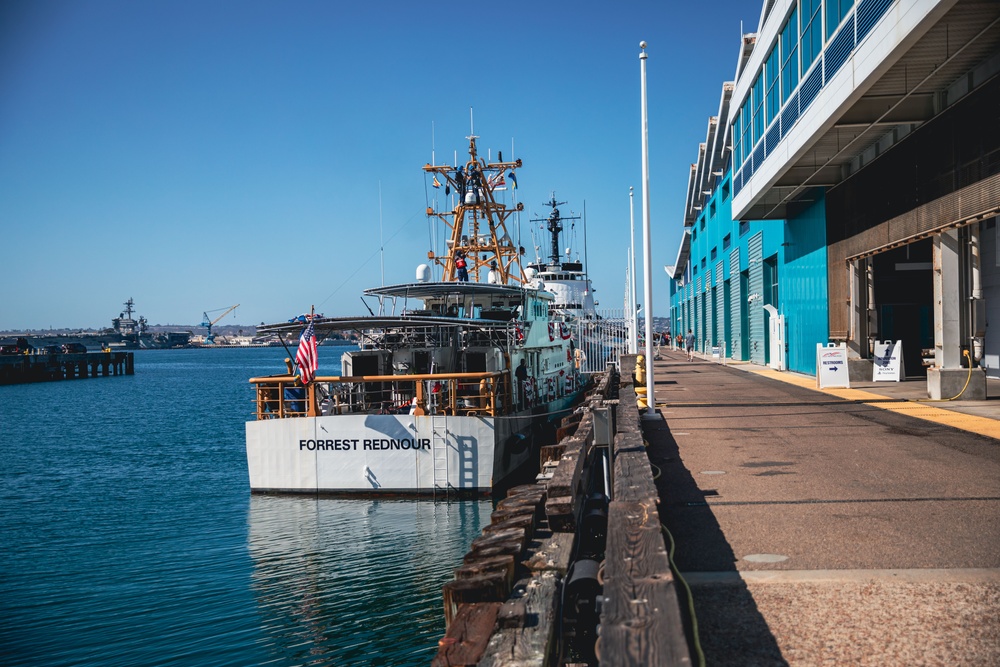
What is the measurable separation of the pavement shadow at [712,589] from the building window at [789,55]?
15287 mm

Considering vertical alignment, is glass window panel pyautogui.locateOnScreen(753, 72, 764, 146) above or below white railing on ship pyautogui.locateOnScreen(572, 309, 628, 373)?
above

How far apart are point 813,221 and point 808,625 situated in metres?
24.4

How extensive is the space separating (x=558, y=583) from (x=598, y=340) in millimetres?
27527

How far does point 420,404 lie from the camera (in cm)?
1594

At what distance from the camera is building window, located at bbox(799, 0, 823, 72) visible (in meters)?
18.3

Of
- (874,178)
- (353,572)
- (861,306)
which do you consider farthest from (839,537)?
(861,306)

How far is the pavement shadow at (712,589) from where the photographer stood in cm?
463

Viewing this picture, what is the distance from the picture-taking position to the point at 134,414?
48.2 m

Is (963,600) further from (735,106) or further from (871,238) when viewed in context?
(735,106)

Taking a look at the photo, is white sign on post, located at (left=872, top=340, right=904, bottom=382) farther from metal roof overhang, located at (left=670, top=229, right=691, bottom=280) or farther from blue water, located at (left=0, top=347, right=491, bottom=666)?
metal roof overhang, located at (left=670, top=229, right=691, bottom=280)

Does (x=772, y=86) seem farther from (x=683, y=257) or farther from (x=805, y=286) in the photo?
(x=683, y=257)

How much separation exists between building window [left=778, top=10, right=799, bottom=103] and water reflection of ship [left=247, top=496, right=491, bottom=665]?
14.2 meters

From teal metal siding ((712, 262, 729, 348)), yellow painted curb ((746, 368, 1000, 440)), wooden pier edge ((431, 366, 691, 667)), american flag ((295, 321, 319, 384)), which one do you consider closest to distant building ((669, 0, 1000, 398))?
yellow painted curb ((746, 368, 1000, 440))

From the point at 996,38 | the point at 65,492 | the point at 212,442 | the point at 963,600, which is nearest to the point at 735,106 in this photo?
the point at 996,38
